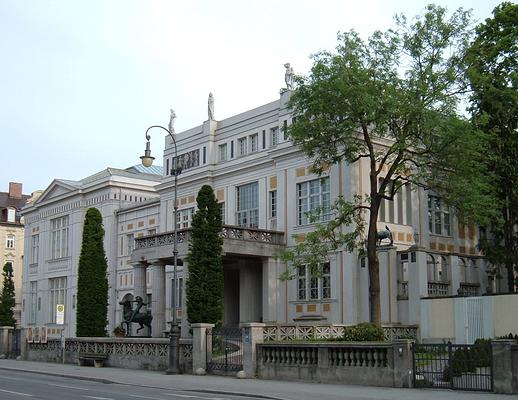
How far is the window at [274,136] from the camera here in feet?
147

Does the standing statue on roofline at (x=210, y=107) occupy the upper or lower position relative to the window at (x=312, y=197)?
upper

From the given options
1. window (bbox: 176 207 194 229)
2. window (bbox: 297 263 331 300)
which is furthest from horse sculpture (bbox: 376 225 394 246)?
window (bbox: 176 207 194 229)

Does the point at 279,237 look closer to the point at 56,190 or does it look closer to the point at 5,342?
the point at 5,342

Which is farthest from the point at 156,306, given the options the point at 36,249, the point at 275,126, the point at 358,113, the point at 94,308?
the point at 36,249

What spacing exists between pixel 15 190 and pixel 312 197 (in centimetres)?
7289

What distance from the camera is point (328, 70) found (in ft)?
99.0

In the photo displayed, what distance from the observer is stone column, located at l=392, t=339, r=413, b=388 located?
73.2 feet

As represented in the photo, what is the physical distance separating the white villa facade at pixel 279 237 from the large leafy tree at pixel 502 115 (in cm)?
255

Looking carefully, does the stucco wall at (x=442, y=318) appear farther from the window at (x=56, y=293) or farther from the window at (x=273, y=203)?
the window at (x=56, y=293)

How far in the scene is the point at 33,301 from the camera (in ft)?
225

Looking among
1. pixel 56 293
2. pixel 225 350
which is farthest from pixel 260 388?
pixel 56 293

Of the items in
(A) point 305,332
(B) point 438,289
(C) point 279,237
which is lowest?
(A) point 305,332

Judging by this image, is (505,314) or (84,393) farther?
(505,314)

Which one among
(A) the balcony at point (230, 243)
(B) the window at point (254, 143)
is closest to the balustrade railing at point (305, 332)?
(A) the balcony at point (230, 243)
